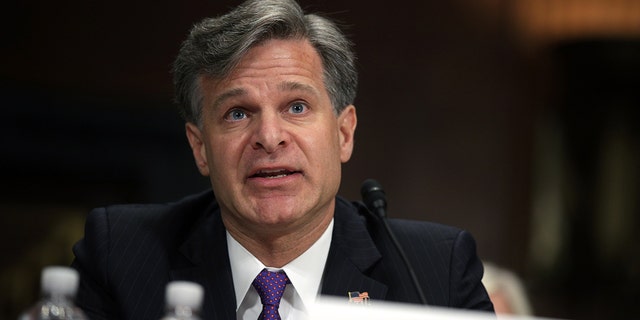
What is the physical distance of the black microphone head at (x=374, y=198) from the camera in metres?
2.36

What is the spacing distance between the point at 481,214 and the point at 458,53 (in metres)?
0.98

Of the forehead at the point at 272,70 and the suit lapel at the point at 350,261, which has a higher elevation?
the forehead at the point at 272,70

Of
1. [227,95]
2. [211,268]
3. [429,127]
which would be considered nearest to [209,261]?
[211,268]

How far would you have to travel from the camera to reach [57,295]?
1.58 meters

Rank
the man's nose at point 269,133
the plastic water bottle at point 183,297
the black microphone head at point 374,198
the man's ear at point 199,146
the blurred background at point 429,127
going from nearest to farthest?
the plastic water bottle at point 183,297 < the man's nose at point 269,133 < the black microphone head at point 374,198 < the man's ear at point 199,146 < the blurred background at point 429,127

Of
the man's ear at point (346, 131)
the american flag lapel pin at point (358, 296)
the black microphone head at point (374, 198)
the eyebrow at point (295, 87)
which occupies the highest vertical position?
the eyebrow at point (295, 87)

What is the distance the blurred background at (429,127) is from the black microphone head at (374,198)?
2762 mm

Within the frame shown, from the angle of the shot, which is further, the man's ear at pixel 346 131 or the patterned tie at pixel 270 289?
the man's ear at pixel 346 131

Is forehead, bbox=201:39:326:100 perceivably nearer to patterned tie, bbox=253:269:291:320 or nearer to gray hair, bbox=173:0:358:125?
gray hair, bbox=173:0:358:125

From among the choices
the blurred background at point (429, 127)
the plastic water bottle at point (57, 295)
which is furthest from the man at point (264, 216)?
the blurred background at point (429, 127)

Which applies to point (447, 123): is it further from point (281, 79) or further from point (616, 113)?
point (281, 79)

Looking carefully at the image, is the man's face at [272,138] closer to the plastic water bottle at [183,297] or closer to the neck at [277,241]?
the neck at [277,241]

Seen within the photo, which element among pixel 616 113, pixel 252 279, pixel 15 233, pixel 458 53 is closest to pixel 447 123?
pixel 458 53

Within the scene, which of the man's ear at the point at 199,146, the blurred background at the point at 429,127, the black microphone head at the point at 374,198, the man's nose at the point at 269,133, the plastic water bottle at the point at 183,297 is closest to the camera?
the plastic water bottle at the point at 183,297
